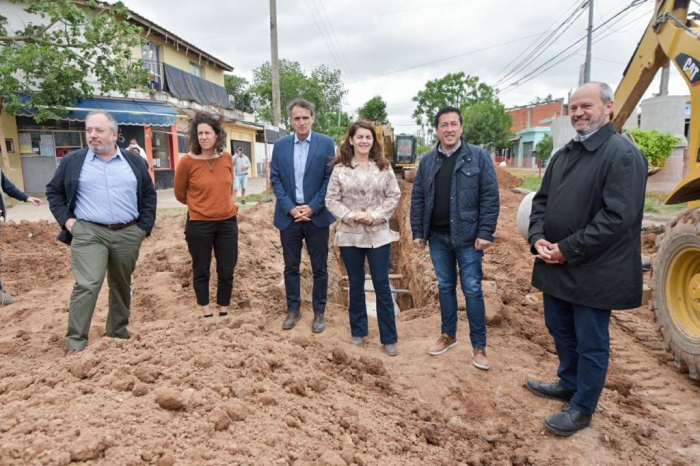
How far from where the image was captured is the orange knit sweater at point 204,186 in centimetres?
413

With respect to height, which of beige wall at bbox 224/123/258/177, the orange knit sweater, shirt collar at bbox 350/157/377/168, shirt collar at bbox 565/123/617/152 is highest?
beige wall at bbox 224/123/258/177

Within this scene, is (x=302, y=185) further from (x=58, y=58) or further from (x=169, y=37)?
(x=169, y=37)

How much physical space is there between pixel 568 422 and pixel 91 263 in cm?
355

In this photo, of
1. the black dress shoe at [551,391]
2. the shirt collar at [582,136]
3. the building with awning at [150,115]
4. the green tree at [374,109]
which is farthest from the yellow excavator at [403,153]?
the green tree at [374,109]

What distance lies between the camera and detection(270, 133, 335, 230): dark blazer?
13.4ft

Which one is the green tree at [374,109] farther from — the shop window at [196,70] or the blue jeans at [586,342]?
the blue jeans at [586,342]

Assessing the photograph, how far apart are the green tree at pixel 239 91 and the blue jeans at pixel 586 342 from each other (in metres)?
40.7

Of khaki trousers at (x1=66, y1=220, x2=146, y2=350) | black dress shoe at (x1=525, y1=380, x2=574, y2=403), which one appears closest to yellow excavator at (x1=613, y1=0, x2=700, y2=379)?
black dress shoe at (x1=525, y1=380, x2=574, y2=403)

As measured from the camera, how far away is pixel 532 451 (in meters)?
2.67

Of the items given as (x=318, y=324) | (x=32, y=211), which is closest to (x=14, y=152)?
(x=32, y=211)

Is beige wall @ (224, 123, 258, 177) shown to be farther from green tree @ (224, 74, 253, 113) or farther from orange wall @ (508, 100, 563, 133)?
orange wall @ (508, 100, 563, 133)

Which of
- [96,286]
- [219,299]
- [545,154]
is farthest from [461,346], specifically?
[545,154]

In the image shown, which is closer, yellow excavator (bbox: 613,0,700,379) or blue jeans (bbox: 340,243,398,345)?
yellow excavator (bbox: 613,0,700,379)

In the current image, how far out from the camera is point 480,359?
3598mm
